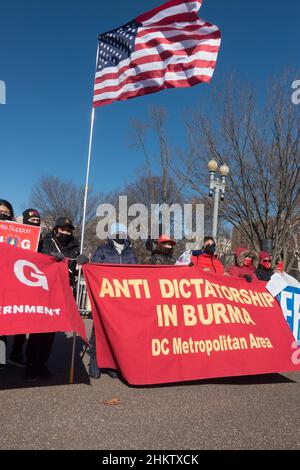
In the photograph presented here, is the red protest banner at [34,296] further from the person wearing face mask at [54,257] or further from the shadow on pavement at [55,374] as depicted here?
the shadow on pavement at [55,374]

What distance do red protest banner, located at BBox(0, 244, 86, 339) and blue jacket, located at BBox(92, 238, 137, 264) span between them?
1.00 metres

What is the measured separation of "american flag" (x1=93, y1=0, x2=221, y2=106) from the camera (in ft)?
24.8

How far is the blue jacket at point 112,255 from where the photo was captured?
221 inches

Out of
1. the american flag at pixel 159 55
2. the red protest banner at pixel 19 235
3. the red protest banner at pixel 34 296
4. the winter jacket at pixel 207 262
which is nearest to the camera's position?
the red protest banner at pixel 34 296

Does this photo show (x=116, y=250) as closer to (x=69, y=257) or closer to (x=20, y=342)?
(x=69, y=257)

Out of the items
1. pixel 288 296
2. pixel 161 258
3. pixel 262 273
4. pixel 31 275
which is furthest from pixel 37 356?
pixel 262 273

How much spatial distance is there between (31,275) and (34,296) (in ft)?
0.87

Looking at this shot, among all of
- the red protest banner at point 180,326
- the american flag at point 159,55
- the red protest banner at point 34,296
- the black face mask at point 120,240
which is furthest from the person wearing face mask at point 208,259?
the american flag at point 159,55

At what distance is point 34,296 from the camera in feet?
13.7

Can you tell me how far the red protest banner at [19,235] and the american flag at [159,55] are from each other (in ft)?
11.3

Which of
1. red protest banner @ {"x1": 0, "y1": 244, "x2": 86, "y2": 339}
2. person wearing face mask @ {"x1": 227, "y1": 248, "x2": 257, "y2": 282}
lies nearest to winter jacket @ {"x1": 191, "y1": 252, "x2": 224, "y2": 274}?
person wearing face mask @ {"x1": 227, "y1": 248, "x2": 257, "y2": 282}

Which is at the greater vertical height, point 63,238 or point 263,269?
point 63,238

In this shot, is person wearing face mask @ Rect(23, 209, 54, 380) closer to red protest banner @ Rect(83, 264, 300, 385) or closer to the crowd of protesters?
the crowd of protesters
